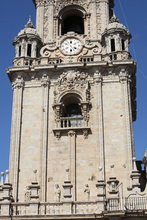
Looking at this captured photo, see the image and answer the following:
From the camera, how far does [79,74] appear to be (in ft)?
99.0

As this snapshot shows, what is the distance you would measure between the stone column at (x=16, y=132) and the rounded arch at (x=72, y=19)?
6.68 m

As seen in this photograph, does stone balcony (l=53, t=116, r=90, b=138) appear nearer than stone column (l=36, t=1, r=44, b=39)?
Yes

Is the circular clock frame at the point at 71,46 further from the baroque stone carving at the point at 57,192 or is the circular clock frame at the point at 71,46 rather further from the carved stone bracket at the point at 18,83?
the baroque stone carving at the point at 57,192

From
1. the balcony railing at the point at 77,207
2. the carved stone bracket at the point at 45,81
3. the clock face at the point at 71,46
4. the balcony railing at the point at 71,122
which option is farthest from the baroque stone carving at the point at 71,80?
the balcony railing at the point at 77,207

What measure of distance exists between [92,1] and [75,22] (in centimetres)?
267

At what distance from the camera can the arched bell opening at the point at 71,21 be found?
35.0 m

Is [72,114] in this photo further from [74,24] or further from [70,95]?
[74,24]

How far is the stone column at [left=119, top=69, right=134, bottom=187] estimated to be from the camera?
2673 cm

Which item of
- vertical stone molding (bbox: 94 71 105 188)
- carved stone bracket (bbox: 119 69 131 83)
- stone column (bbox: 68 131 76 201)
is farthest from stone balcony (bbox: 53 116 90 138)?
carved stone bracket (bbox: 119 69 131 83)

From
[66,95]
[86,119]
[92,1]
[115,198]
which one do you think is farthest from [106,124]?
[92,1]

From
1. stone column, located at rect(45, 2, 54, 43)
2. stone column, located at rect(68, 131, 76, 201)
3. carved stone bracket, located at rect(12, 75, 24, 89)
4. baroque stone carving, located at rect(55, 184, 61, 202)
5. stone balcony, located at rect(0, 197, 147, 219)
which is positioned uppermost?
stone column, located at rect(45, 2, 54, 43)

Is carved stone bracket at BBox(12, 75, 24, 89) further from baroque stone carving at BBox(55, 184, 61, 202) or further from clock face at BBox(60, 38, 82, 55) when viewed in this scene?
baroque stone carving at BBox(55, 184, 61, 202)

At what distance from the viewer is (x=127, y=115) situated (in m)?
28.1

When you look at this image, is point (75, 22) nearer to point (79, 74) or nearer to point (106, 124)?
point (79, 74)
